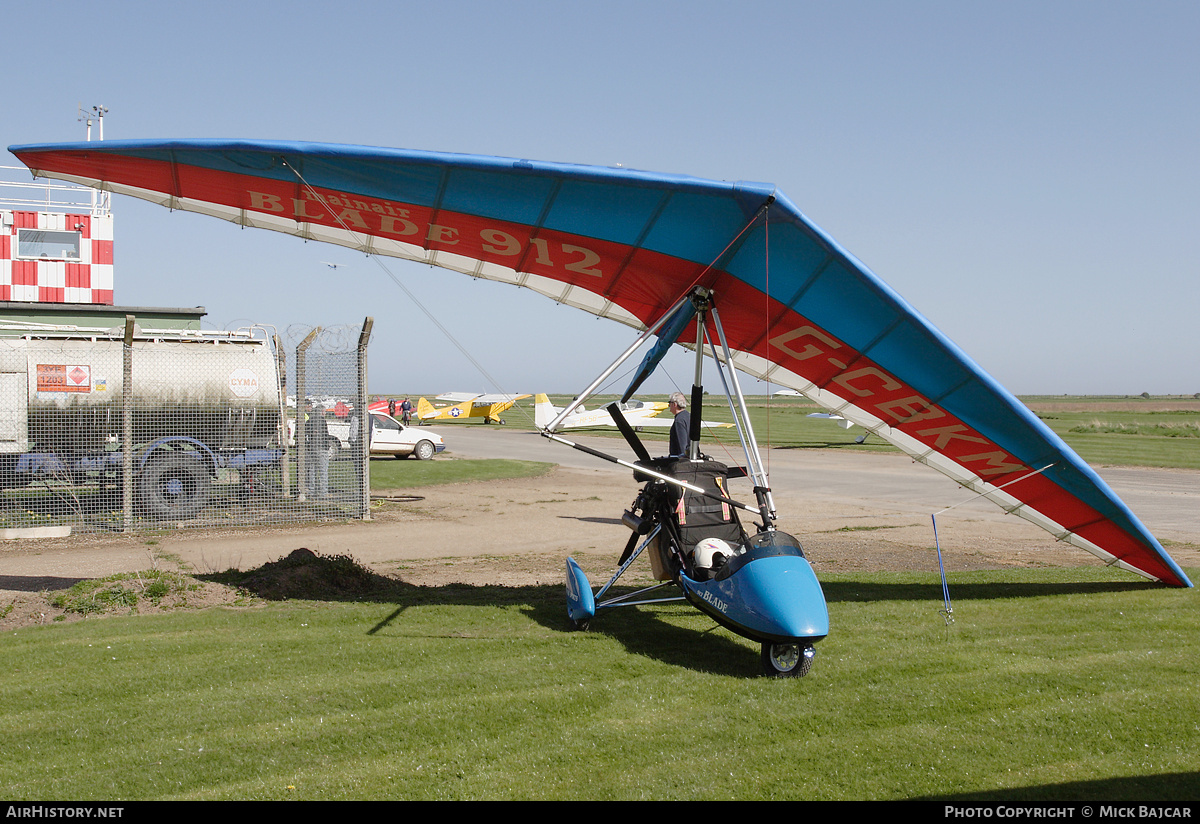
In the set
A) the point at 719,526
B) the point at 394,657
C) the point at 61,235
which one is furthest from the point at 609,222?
the point at 61,235

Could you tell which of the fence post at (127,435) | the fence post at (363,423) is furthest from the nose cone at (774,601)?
the fence post at (127,435)

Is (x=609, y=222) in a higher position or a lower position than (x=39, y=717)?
higher

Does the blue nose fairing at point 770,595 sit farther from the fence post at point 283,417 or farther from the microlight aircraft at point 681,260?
the fence post at point 283,417

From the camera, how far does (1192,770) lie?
4.20 metres

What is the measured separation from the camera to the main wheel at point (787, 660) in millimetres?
5805

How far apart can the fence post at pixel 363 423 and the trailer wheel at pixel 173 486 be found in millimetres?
2534

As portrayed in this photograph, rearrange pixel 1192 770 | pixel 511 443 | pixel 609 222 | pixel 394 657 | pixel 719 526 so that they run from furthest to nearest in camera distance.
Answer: pixel 511 443
pixel 719 526
pixel 609 222
pixel 394 657
pixel 1192 770

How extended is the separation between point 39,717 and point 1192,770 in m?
6.51

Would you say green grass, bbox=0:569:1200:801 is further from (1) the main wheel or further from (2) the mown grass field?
(1) the main wheel

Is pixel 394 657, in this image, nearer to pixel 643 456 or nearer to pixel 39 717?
pixel 39 717

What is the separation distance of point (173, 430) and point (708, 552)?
35.5 feet

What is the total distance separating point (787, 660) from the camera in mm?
5859

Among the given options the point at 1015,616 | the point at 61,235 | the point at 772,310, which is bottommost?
the point at 1015,616

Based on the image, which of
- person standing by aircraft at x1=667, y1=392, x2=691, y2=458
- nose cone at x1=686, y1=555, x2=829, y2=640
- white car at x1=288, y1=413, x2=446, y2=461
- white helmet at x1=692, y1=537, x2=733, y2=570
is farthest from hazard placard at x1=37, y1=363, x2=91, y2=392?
white car at x1=288, y1=413, x2=446, y2=461
